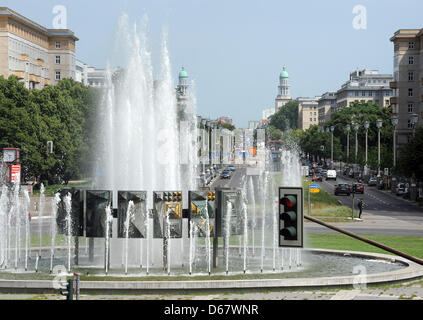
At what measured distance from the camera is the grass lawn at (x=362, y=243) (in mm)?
33875

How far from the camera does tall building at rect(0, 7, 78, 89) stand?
10800 centimetres

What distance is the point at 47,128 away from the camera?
82188 mm

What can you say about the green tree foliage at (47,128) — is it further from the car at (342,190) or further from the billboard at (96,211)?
the billboard at (96,211)

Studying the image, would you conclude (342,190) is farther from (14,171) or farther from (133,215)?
(133,215)

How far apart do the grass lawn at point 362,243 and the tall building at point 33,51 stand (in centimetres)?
7370

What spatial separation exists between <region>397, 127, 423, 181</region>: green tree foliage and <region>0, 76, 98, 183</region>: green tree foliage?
110 ft

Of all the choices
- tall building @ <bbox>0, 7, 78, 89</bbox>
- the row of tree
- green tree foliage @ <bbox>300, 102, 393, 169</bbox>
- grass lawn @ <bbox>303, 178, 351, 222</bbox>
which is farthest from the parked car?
tall building @ <bbox>0, 7, 78, 89</bbox>

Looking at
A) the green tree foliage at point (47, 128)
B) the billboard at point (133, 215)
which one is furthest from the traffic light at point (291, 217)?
the green tree foliage at point (47, 128)

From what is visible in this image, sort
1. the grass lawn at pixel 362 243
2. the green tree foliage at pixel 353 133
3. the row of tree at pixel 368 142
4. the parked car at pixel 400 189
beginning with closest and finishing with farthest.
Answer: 1. the grass lawn at pixel 362 243
2. the row of tree at pixel 368 142
3. the parked car at pixel 400 189
4. the green tree foliage at pixel 353 133

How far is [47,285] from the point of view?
2161 cm

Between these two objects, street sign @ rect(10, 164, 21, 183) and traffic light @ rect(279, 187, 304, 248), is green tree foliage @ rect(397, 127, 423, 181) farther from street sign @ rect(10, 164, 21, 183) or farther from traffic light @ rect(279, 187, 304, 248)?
traffic light @ rect(279, 187, 304, 248)

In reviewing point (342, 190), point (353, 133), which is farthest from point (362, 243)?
point (353, 133)

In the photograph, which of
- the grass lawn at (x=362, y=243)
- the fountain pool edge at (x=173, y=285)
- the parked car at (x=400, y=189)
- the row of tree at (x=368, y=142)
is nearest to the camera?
the fountain pool edge at (x=173, y=285)

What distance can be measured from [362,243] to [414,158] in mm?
35397
